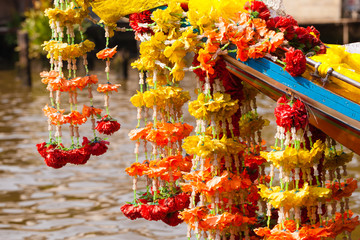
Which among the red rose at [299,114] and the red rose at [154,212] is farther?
the red rose at [154,212]

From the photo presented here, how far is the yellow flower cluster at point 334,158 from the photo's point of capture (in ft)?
12.4

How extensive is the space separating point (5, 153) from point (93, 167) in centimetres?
153

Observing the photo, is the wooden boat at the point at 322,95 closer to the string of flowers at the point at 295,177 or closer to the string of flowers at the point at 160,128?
the string of flowers at the point at 295,177

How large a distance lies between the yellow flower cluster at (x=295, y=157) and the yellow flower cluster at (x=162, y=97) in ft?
2.56

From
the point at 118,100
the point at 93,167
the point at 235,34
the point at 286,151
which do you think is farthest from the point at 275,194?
the point at 118,100

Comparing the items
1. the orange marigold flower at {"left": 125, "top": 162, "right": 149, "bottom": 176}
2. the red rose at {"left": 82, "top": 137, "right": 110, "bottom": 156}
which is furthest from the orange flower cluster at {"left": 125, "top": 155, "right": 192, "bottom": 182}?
the red rose at {"left": 82, "top": 137, "right": 110, "bottom": 156}

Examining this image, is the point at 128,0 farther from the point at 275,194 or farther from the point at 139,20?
the point at 275,194

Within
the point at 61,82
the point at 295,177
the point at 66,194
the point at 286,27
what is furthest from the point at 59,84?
the point at 66,194

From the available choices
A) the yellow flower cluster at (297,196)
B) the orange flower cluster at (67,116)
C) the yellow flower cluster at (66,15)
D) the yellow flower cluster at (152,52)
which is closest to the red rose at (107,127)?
the orange flower cluster at (67,116)

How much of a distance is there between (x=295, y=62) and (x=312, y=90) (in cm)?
16

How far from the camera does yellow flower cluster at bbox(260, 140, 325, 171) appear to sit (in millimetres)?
3236

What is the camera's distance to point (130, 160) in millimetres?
8203

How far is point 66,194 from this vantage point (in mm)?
6699

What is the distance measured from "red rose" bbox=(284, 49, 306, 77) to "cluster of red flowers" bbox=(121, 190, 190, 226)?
1098mm
